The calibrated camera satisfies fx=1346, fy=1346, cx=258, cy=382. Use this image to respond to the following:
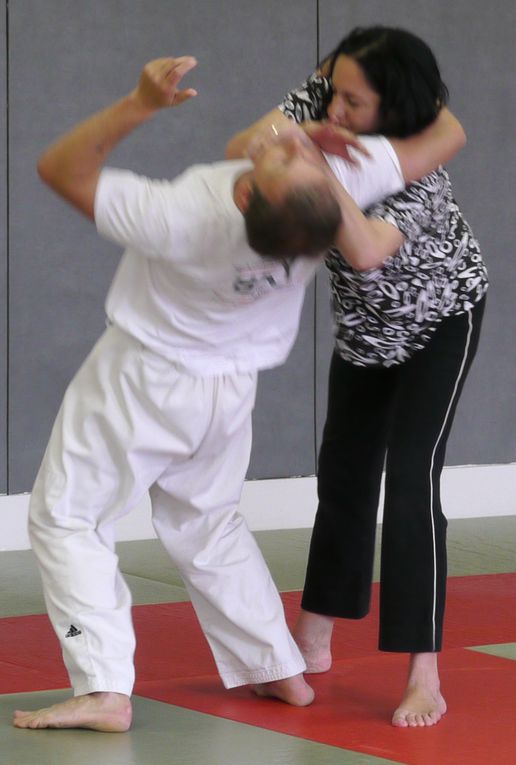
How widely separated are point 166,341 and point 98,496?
0.32 metres

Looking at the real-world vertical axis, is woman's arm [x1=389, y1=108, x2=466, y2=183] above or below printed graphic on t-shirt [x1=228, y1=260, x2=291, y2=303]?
above

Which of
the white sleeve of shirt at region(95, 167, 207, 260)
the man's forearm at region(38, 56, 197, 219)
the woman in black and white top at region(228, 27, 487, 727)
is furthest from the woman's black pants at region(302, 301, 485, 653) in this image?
the man's forearm at region(38, 56, 197, 219)

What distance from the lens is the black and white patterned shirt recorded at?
8.61 feet

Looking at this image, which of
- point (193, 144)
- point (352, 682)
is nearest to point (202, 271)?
point (352, 682)

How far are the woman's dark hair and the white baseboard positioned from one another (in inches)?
104

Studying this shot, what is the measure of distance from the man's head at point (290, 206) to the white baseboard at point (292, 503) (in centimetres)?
274

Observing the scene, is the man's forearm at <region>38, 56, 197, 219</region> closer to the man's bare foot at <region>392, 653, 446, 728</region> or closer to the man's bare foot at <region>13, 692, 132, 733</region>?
the man's bare foot at <region>13, 692, 132, 733</region>

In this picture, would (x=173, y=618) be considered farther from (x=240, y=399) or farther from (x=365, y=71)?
(x=365, y=71)

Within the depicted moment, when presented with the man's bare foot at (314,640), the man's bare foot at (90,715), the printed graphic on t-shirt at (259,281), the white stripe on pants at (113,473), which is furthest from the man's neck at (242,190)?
the man's bare foot at (314,640)

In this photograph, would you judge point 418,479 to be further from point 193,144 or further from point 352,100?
point 193,144

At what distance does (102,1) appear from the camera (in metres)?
4.84

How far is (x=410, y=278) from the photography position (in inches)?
104

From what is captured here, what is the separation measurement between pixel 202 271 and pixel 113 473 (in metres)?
0.44

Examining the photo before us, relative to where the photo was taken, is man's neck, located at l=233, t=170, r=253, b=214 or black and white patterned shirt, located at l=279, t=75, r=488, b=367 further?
black and white patterned shirt, located at l=279, t=75, r=488, b=367
